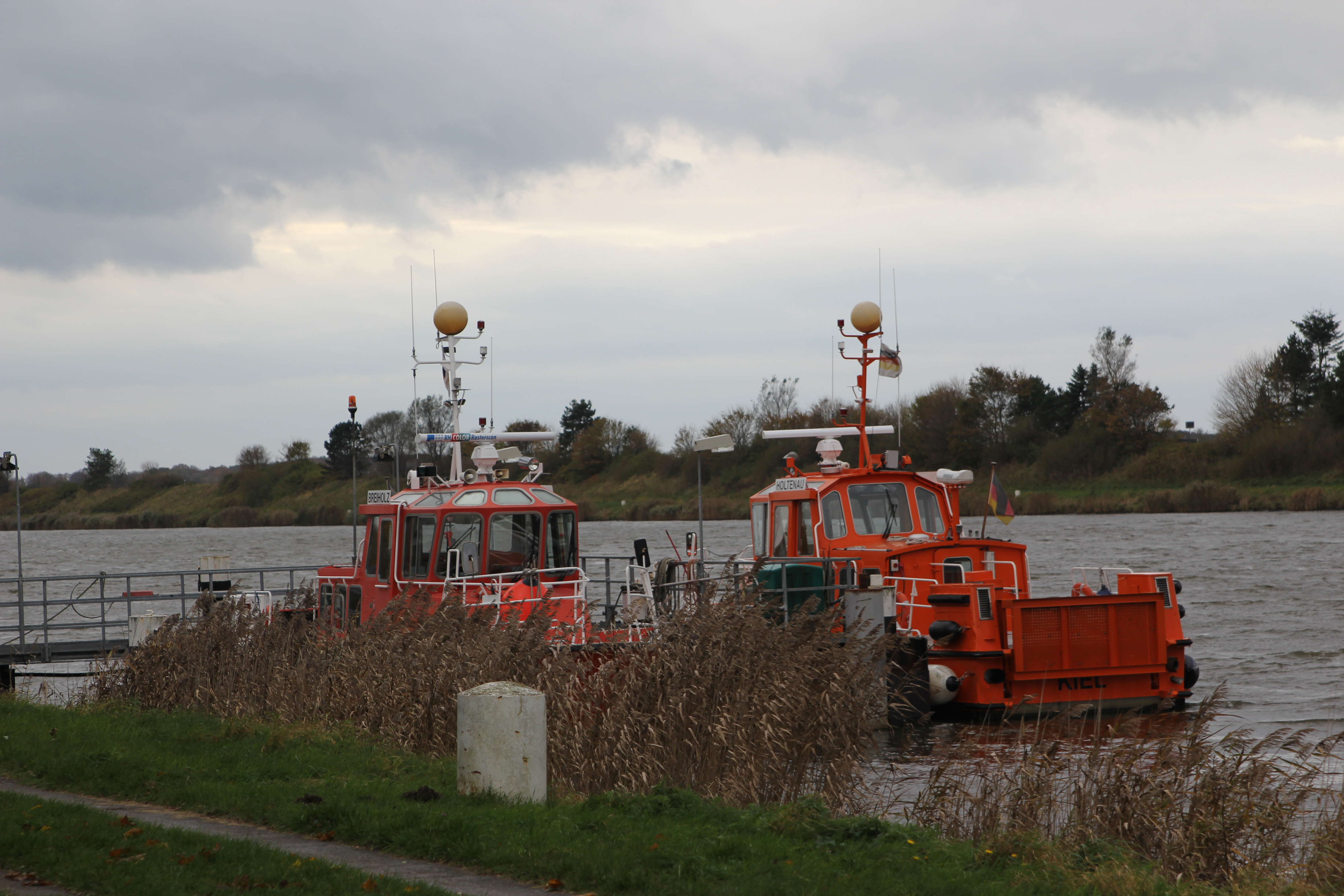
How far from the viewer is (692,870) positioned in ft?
23.9

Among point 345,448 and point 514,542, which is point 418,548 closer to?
point 514,542

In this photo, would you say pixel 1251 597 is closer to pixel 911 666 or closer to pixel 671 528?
pixel 911 666

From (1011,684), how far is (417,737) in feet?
26.7

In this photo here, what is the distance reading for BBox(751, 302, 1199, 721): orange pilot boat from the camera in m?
16.3

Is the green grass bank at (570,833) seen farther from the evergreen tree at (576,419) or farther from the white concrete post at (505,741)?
the evergreen tree at (576,419)

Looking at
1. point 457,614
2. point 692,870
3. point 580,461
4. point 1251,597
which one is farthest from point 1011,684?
point 580,461

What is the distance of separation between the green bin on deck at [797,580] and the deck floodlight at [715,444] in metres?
1.75

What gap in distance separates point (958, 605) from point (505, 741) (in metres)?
8.92

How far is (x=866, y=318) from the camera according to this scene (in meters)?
21.0

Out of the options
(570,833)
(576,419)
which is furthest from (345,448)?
(570,833)

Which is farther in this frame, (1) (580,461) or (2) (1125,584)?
(1) (580,461)

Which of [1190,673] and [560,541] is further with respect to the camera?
[1190,673]

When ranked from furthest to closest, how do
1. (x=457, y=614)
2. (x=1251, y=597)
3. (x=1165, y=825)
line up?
(x=1251, y=597)
(x=457, y=614)
(x=1165, y=825)

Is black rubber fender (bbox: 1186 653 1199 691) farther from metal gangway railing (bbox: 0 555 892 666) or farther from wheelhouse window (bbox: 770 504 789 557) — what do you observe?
wheelhouse window (bbox: 770 504 789 557)
